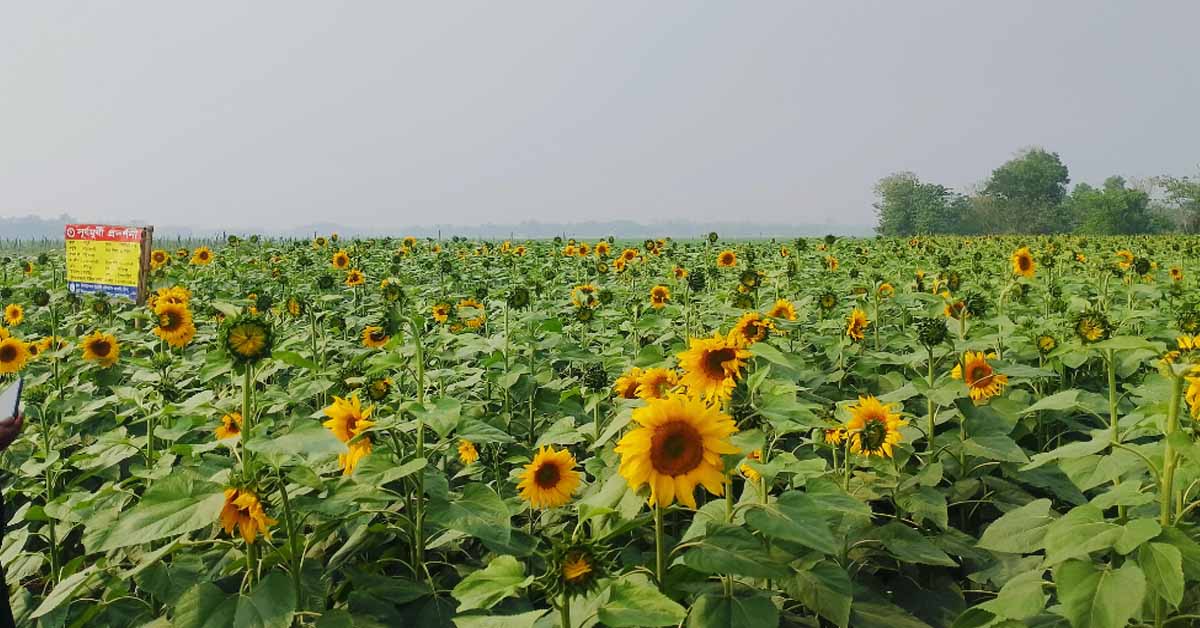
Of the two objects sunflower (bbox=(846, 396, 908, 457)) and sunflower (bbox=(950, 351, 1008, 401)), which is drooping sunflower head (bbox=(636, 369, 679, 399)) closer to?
sunflower (bbox=(846, 396, 908, 457))

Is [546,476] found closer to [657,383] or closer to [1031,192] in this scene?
[657,383]

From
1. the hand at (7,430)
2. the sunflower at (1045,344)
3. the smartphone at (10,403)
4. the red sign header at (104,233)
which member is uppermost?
the red sign header at (104,233)

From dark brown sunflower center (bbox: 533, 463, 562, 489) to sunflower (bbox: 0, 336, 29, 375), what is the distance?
331cm

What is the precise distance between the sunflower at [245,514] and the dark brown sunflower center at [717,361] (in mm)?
1073

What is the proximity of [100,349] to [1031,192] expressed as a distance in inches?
3987

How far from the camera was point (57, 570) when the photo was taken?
9.46 feet

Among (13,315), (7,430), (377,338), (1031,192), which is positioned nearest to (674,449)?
(7,430)

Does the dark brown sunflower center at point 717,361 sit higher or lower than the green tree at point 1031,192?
lower

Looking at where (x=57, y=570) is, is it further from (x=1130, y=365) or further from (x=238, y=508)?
(x=1130, y=365)

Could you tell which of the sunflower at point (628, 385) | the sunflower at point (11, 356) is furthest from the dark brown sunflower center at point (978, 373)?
the sunflower at point (11, 356)

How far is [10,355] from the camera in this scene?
13.6 ft

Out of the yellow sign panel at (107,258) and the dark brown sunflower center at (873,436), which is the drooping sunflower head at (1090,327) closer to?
the dark brown sunflower center at (873,436)

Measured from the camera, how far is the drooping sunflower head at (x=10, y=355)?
4.12 meters

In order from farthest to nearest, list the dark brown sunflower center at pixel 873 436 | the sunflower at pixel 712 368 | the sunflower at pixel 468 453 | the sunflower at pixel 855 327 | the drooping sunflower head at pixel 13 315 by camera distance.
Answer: the drooping sunflower head at pixel 13 315 → the sunflower at pixel 855 327 → the sunflower at pixel 468 453 → the dark brown sunflower center at pixel 873 436 → the sunflower at pixel 712 368
